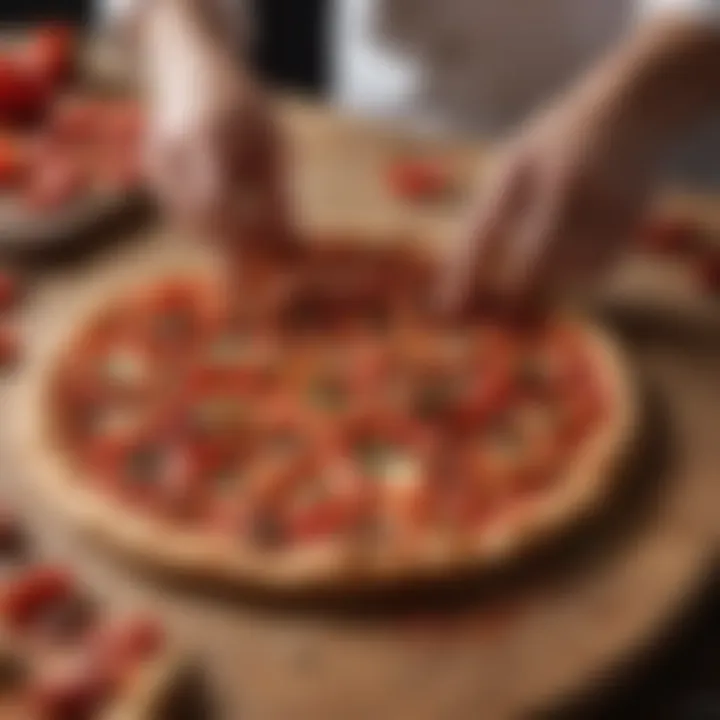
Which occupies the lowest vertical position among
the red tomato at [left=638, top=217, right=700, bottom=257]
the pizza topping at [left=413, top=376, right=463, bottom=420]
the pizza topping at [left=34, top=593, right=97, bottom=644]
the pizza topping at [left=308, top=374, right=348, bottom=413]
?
the pizza topping at [left=34, top=593, right=97, bottom=644]

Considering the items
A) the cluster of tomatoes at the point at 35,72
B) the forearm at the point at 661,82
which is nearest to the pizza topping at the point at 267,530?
the forearm at the point at 661,82

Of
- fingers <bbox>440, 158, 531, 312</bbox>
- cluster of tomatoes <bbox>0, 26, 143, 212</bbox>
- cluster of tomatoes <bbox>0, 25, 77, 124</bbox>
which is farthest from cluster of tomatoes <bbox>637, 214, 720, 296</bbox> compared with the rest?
cluster of tomatoes <bbox>0, 25, 77, 124</bbox>

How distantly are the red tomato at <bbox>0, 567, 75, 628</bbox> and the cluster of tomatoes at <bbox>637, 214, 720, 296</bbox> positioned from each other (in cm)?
45

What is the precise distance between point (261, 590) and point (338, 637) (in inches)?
1.7

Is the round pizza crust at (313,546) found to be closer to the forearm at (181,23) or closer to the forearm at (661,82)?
the forearm at (661,82)

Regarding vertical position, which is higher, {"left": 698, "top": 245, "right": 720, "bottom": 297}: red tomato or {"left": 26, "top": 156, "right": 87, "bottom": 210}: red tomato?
{"left": 698, "top": 245, "right": 720, "bottom": 297}: red tomato

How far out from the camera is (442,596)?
860 millimetres

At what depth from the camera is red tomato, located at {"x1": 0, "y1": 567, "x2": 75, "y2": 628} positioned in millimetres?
834

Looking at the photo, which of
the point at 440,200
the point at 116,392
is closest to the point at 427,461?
the point at 116,392

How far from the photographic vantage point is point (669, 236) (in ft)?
3.70

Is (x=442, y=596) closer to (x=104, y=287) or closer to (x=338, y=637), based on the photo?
(x=338, y=637)

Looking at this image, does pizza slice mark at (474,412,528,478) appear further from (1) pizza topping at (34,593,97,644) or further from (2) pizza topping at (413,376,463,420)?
(1) pizza topping at (34,593,97,644)

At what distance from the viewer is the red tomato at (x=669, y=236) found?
3.67 ft

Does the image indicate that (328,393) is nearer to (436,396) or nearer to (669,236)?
(436,396)
